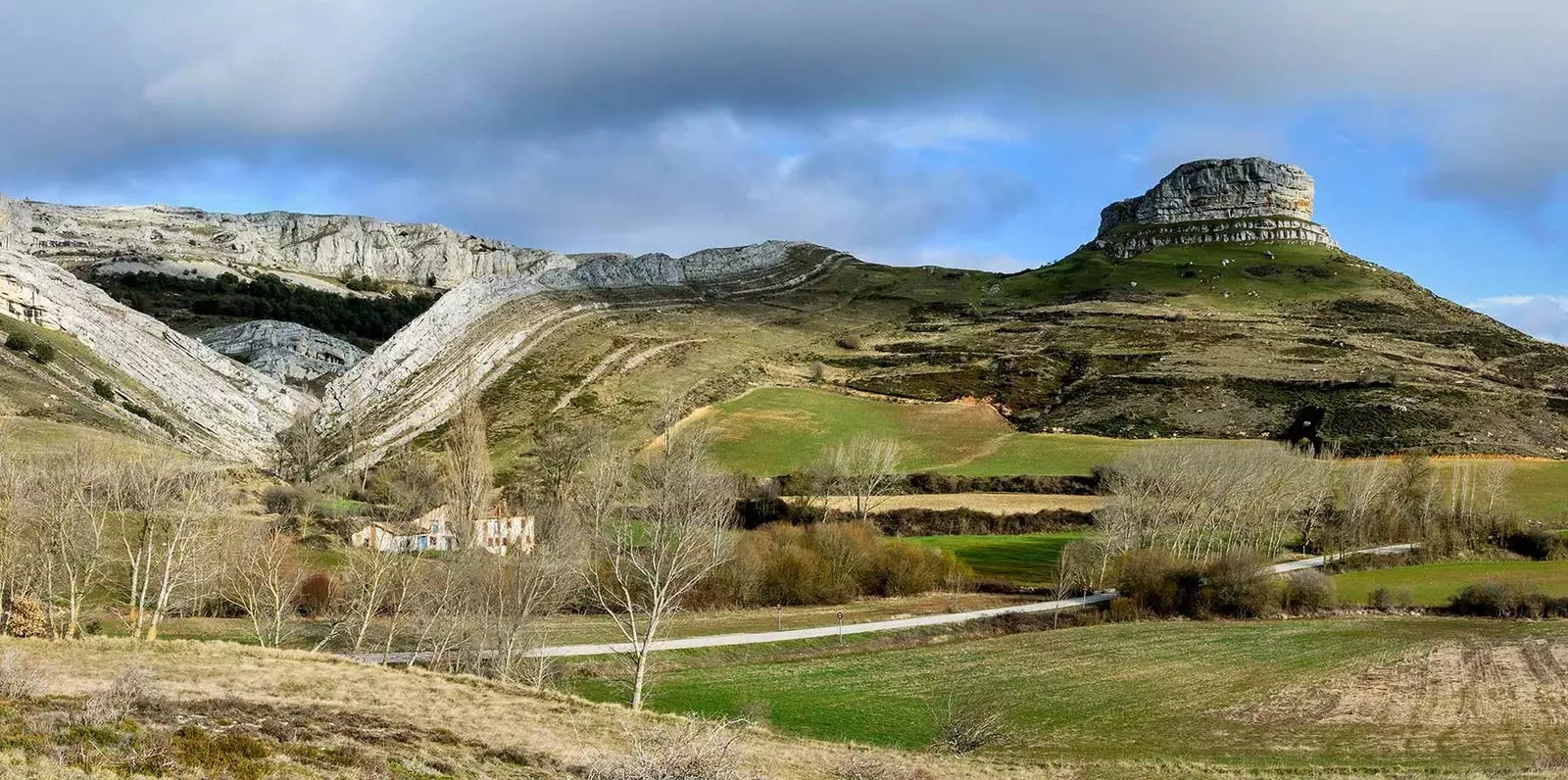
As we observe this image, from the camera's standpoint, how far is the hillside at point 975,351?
97188 mm

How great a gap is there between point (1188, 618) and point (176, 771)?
55150 mm

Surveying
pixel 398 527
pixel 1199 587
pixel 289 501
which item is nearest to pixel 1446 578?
pixel 1199 587

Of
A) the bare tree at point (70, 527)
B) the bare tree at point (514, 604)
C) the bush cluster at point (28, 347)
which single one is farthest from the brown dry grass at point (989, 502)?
the bush cluster at point (28, 347)

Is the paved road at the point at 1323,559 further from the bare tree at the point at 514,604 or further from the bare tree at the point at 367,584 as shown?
the bare tree at the point at 367,584

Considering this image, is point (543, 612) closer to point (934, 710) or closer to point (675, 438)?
point (934, 710)

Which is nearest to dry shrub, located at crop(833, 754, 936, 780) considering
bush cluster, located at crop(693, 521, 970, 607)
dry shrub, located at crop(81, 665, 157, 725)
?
dry shrub, located at crop(81, 665, 157, 725)

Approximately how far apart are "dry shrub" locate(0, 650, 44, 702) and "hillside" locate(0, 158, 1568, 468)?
59623 mm

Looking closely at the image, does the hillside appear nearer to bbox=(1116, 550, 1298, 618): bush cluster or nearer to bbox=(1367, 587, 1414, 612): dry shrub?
bbox=(1367, 587, 1414, 612): dry shrub

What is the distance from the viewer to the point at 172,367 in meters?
87.4

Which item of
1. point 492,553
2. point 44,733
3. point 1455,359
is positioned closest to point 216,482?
point 492,553

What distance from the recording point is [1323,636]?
54.0 m

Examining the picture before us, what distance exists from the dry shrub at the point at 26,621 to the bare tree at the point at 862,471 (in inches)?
1935

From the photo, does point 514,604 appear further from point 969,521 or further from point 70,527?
point 969,521

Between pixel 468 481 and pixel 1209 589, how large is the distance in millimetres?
42416
